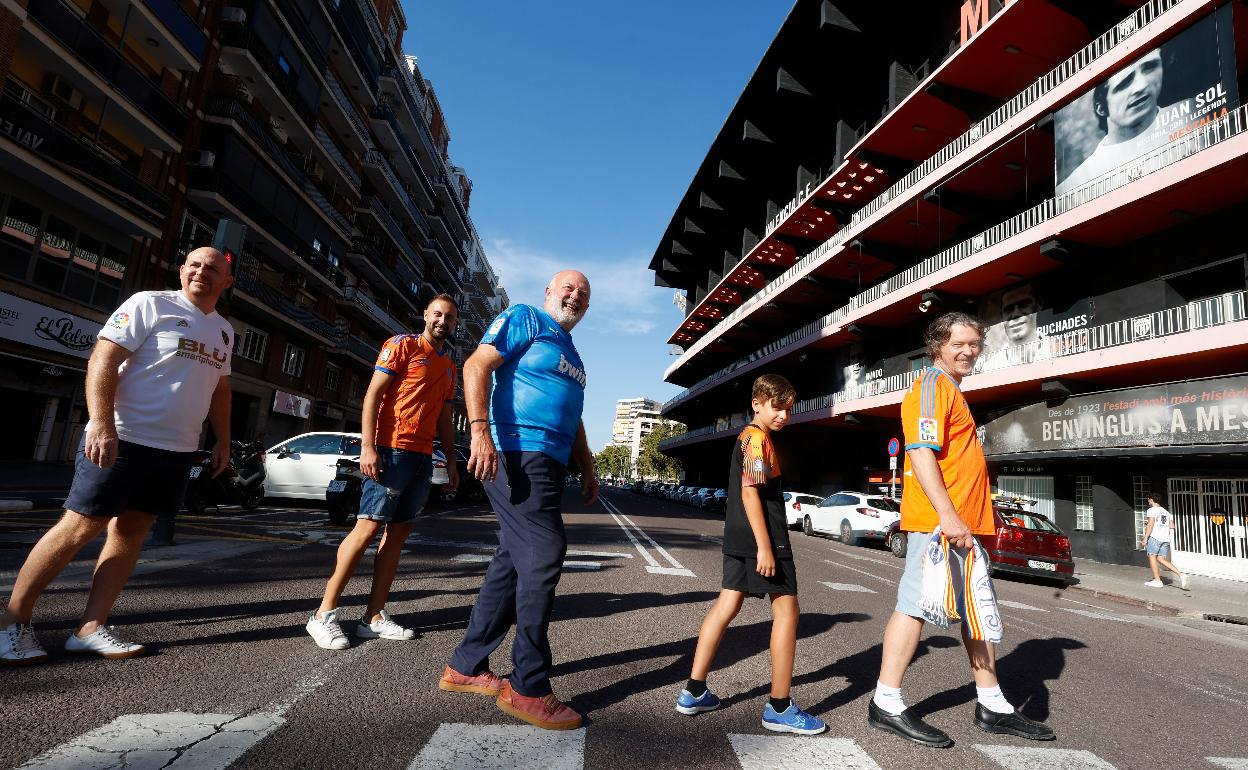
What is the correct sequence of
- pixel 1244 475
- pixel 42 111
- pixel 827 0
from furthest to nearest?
pixel 827 0, pixel 42 111, pixel 1244 475

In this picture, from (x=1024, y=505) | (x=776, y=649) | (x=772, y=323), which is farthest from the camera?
(x=772, y=323)

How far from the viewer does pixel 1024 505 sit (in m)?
18.2

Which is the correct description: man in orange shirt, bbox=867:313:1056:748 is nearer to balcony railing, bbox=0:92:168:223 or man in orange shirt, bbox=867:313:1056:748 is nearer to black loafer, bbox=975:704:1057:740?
black loafer, bbox=975:704:1057:740

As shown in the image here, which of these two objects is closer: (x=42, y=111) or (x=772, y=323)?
(x=42, y=111)

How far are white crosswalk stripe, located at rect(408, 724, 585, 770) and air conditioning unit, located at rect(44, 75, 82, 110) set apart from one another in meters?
22.0

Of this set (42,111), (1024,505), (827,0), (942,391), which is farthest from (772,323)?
(942,391)

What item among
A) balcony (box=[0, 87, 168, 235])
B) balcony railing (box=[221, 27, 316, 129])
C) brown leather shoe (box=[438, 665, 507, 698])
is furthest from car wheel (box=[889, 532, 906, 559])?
balcony railing (box=[221, 27, 316, 129])

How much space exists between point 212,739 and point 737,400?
154ft

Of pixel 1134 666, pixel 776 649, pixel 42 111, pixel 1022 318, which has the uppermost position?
pixel 42 111

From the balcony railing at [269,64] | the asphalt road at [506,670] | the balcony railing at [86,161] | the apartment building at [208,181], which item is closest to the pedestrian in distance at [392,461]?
the asphalt road at [506,670]

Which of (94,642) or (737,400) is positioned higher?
(737,400)

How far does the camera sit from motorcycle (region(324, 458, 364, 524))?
889 cm

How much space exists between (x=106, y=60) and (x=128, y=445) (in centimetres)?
2037

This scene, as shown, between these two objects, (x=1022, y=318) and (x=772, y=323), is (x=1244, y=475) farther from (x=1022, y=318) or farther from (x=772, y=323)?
(x=772, y=323)
